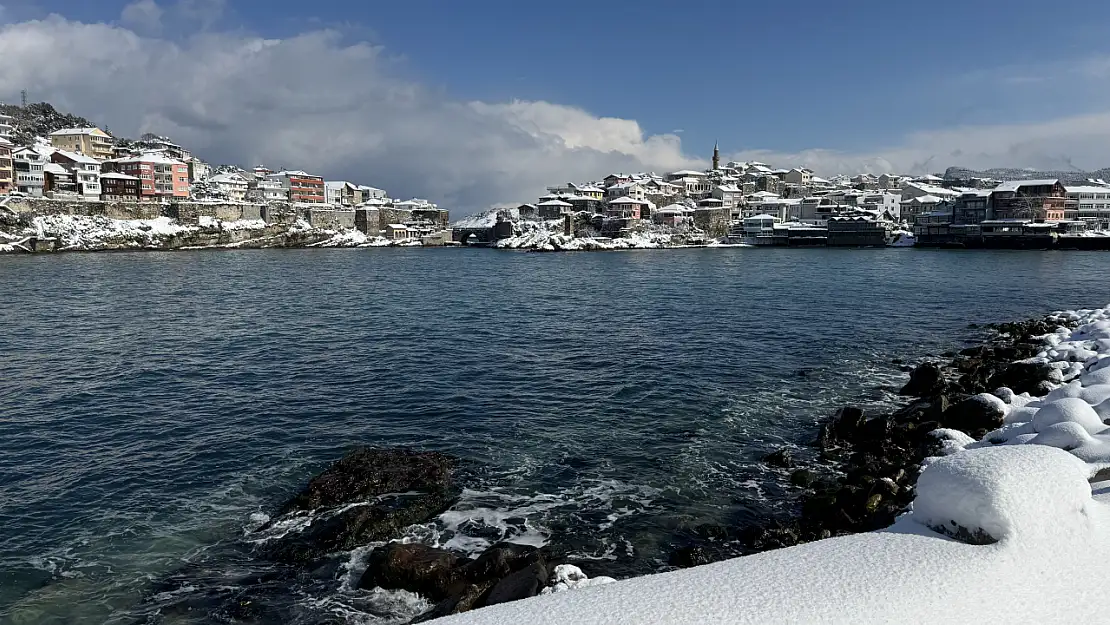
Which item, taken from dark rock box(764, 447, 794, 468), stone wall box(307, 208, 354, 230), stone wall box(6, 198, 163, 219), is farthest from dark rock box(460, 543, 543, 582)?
stone wall box(307, 208, 354, 230)

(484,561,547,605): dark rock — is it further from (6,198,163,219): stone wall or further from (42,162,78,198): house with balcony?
(42,162,78,198): house with balcony

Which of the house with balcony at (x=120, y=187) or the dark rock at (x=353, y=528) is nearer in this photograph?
the dark rock at (x=353, y=528)

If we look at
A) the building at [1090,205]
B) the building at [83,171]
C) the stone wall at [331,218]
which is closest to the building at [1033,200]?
the building at [1090,205]

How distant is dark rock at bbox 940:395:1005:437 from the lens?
1545 cm

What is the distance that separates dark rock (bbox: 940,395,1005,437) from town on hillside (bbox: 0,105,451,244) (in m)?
124

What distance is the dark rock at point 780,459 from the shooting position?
15.5 metres

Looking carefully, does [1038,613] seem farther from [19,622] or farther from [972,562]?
[19,622]

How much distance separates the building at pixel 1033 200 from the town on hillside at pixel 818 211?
16 centimetres

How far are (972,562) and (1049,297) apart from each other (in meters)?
54.1

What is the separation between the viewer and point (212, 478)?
48.7ft

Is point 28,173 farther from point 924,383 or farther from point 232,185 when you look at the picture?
point 924,383

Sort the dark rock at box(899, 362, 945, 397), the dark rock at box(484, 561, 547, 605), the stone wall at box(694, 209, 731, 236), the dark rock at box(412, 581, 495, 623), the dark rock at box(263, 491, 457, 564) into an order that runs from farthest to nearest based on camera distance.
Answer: the stone wall at box(694, 209, 731, 236)
the dark rock at box(899, 362, 945, 397)
the dark rock at box(263, 491, 457, 564)
the dark rock at box(412, 581, 495, 623)
the dark rock at box(484, 561, 547, 605)

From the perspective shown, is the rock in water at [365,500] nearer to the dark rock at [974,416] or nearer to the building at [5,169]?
the dark rock at [974,416]

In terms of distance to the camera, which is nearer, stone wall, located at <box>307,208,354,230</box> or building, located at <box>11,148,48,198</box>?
building, located at <box>11,148,48,198</box>
